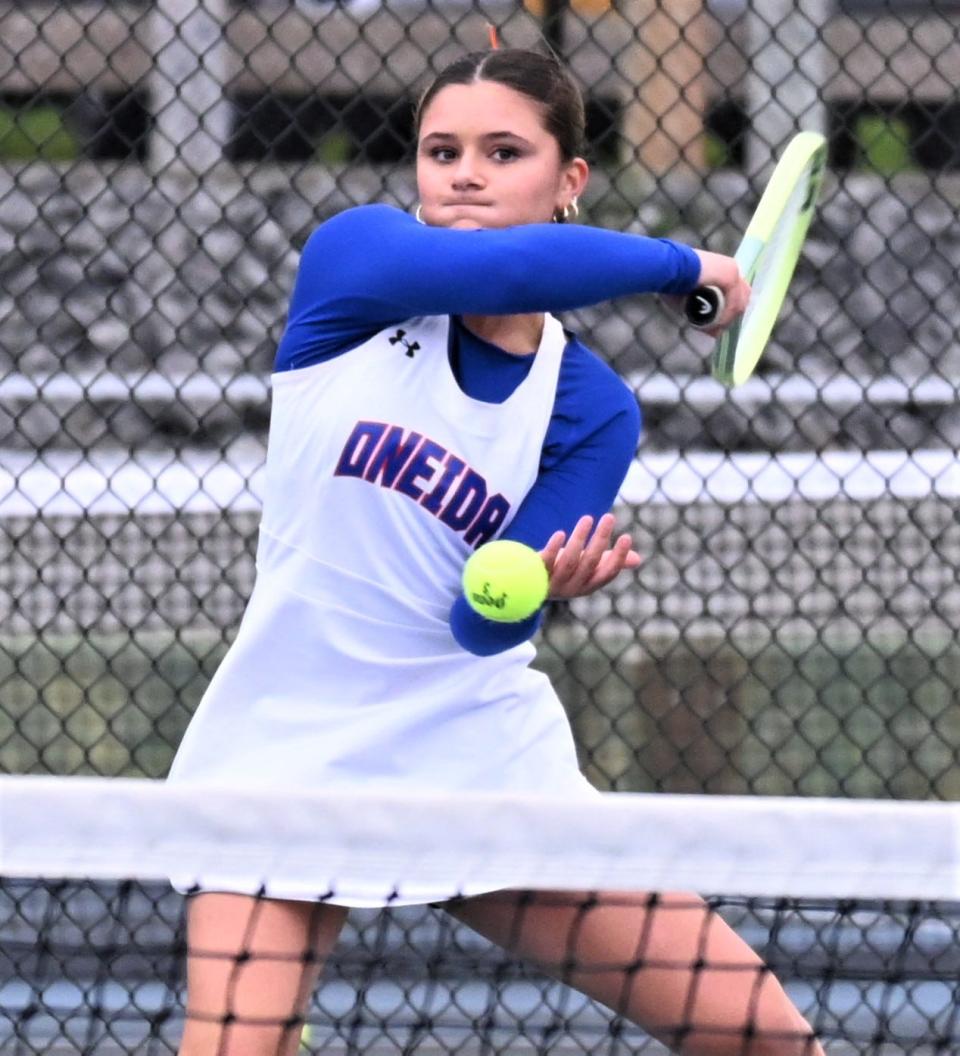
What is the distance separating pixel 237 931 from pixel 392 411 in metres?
0.47

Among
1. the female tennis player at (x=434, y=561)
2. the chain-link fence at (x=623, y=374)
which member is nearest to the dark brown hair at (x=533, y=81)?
the female tennis player at (x=434, y=561)

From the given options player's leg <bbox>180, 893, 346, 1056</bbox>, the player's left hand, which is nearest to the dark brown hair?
the player's left hand

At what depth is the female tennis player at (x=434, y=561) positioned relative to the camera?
1.81 m

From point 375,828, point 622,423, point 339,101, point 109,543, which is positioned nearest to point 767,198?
point 622,423

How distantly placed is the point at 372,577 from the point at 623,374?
3.35m

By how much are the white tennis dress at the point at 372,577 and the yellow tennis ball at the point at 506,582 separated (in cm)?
8

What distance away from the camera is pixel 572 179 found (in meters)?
1.98

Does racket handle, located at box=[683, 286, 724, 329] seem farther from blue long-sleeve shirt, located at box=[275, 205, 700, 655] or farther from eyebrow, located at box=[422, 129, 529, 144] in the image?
eyebrow, located at box=[422, 129, 529, 144]

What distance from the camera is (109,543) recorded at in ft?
13.8

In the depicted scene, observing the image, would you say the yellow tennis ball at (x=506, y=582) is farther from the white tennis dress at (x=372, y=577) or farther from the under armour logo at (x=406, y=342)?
the under armour logo at (x=406, y=342)

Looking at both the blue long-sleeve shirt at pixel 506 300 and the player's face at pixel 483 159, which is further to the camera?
the player's face at pixel 483 159

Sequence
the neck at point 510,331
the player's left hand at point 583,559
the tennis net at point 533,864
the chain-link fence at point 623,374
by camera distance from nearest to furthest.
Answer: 1. the tennis net at point 533,864
2. the player's left hand at point 583,559
3. the neck at point 510,331
4. the chain-link fence at point 623,374

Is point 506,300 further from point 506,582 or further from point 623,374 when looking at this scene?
Answer: point 623,374

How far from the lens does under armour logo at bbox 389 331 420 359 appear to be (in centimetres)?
185
